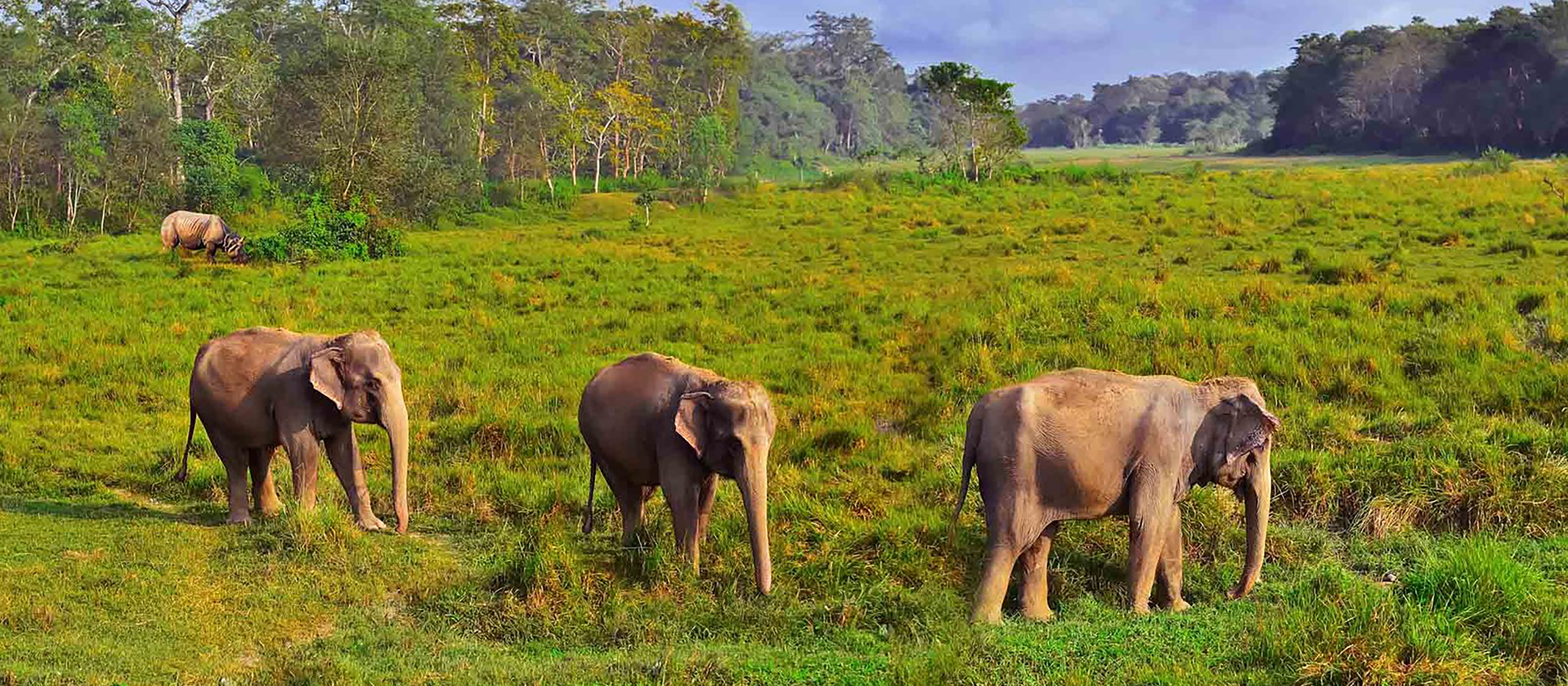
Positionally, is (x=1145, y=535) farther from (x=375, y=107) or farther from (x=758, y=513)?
(x=375, y=107)

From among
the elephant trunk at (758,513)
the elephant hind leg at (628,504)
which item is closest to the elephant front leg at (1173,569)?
the elephant trunk at (758,513)

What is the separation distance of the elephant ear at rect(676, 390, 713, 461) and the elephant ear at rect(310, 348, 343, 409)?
2.93 meters

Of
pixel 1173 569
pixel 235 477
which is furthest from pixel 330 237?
pixel 1173 569

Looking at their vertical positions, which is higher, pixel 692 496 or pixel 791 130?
pixel 791 130

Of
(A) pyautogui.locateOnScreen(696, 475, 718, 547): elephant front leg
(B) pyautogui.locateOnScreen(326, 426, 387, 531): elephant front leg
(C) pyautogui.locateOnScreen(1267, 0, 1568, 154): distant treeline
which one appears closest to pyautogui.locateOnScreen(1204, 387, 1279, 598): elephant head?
(A) pyautogui.locateOnScreen(696, 475, 718, 547): elephant front leg

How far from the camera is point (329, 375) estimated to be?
8.52 meters

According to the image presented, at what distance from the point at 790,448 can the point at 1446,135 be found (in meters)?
71.1

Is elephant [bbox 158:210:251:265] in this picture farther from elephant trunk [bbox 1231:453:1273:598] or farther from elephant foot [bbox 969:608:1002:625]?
elephant trunk [bbox 1231:453:1273:598]

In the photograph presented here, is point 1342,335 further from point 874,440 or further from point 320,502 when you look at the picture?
point 320,502

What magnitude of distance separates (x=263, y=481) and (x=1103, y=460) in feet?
22.0

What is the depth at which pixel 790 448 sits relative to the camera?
1083 cm

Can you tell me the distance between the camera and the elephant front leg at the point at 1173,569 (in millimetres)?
7250

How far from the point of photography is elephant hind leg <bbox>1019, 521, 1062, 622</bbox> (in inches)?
273

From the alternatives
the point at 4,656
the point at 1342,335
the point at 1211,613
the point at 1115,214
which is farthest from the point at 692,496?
the point at 1115,214
